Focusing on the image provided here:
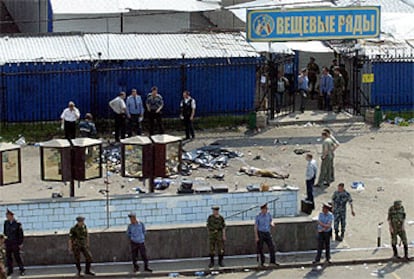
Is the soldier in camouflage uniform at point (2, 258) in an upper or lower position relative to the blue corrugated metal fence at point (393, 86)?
lower

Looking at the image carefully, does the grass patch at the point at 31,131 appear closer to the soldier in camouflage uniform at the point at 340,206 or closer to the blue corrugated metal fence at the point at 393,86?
the blue corrugated metal fence at the point at 393,86

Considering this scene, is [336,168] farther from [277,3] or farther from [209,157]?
[277,3]

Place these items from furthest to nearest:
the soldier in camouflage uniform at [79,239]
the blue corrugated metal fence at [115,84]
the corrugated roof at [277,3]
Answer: the corrugated roof at [277,3] < the blue corrugated metal fence at [115,84] < the soldier in camouflage uniform at [79,239]

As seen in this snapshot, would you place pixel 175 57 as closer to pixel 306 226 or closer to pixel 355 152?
pixel 355 152

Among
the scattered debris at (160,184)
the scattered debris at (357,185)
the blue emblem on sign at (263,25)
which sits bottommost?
the scattered debris at (357,185)

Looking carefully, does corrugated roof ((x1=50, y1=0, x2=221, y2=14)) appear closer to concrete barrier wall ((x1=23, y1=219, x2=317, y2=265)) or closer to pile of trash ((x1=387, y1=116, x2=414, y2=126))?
pile of trash ((x1=387, y1=116, x2=414, y2=126))

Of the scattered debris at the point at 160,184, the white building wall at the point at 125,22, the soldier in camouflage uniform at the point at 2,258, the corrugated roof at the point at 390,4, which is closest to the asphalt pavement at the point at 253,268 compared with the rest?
the soldier in camouflage uniform at the point at 2,258

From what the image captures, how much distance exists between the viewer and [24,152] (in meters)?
26.4

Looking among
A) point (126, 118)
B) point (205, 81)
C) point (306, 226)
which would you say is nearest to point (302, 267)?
point (306, 226)

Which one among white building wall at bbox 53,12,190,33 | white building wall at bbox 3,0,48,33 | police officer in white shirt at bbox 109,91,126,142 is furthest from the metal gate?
white building wall at bbox 3,0,48,33

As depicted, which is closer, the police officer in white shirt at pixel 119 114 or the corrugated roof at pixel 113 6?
the police officer in white shirt at pixel 119 114

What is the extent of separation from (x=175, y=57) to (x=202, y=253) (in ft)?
38.3

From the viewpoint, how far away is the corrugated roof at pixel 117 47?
2902 centimetres

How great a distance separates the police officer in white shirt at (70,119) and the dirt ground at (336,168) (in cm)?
100
